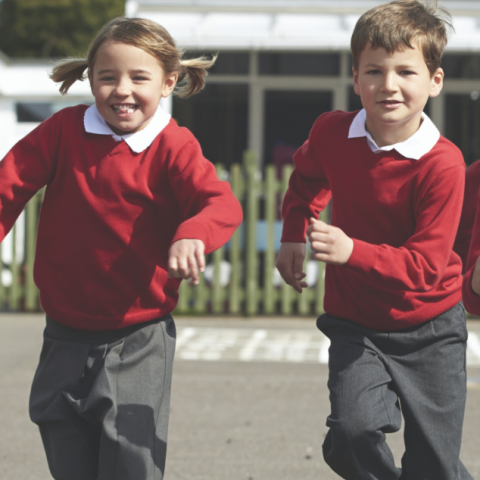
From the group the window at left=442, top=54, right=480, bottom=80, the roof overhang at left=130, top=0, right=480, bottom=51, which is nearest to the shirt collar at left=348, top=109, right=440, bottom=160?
the roof overhang at left=130, top=0, right=480, bottom=51

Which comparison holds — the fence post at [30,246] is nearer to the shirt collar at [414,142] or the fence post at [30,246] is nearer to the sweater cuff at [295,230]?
the sweater cuff at [295,230]

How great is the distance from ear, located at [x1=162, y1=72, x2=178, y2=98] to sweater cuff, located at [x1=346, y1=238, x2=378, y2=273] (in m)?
0.90

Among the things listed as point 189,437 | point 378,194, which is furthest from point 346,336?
point 189,437

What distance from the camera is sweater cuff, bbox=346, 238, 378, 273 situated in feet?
7.52

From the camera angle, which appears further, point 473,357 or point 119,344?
point 473,357

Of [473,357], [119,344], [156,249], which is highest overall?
[156,249]

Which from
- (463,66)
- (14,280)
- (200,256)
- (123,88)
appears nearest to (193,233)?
(200,256)

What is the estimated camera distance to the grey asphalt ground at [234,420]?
3844mm

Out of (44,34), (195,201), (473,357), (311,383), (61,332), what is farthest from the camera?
(44,34)

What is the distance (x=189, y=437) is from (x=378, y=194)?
227 cm

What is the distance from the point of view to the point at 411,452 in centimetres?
269

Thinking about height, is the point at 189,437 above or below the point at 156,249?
below

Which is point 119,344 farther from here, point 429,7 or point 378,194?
point 429,7

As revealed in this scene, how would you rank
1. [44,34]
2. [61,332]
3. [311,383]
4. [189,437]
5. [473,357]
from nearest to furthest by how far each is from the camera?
[61,332] < [189,437] < [311,383] < [473,357] < [44,34]
